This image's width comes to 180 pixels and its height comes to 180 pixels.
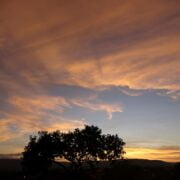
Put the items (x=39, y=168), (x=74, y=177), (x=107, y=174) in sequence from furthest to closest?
(x=39, y=168), (x=74, y=177), (x=107, y=174)

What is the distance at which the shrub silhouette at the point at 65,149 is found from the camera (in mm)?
68875

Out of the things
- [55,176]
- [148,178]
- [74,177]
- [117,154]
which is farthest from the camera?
[117,154]

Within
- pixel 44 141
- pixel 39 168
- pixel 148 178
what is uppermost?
pixel 44 141

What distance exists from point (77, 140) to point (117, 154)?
972 centimetres

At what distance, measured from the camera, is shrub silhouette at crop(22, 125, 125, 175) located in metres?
68.9

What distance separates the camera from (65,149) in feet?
229

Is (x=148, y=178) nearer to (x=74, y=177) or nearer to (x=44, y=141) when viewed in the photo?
(x=74, y=177)

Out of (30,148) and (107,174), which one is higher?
(30,148)

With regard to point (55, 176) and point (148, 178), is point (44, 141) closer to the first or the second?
point (55, 176)

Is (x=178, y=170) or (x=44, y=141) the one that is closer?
(x=178, y=170)

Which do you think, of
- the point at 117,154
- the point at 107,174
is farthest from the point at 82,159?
the point at 107,174

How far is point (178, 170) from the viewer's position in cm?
4903

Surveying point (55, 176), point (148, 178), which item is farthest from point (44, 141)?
point (148, 178)

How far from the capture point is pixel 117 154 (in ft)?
241
